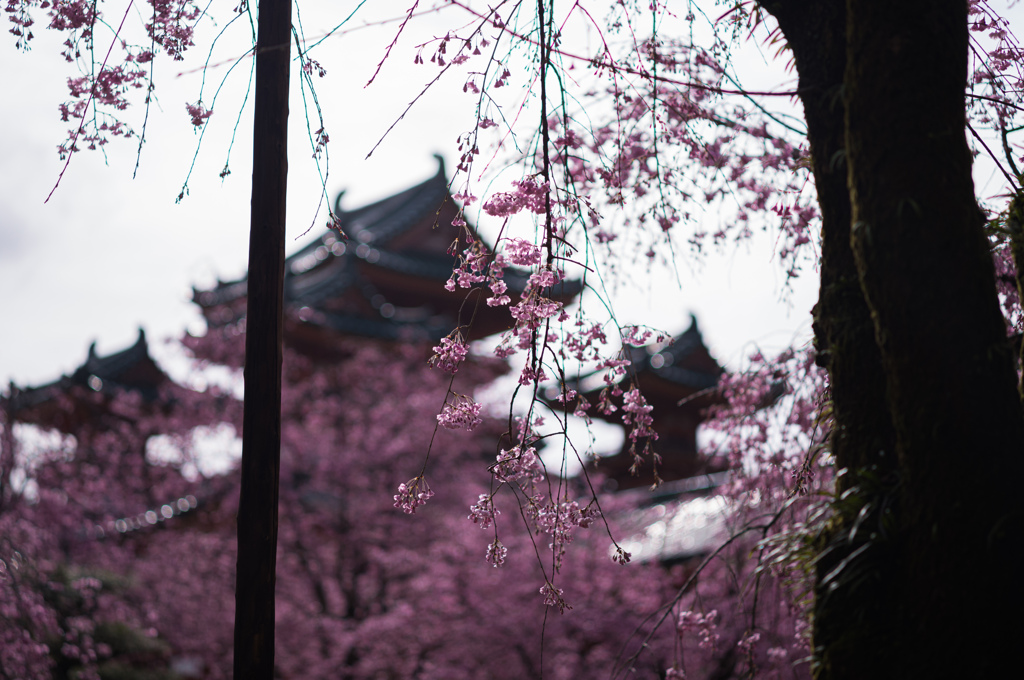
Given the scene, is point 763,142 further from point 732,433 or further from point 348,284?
point 348,284

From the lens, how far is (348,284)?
1816 centimetres

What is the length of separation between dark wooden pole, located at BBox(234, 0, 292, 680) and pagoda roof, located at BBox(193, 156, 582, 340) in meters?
11.9

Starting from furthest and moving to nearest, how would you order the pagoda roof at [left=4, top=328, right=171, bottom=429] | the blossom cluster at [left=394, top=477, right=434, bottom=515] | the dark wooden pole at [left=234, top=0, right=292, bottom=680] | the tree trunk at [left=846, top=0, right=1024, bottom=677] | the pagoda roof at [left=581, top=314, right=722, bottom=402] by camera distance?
the pagoda roof at [left=581, top=314, right=722, bottom=402]
the pagoda roof at [left=4, top=328, right=171, bottom=429]
the dark wooden pole at [left=234, top=0, right=292, bottom=680]
the blossom cluster at [left=394, top=477, right=434, bottom=515]
the tree trunk at [left=846, top=0, right=1024, bottom=677]

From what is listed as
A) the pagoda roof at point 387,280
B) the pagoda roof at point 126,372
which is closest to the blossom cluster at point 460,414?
the pagoda roof at point 387,280

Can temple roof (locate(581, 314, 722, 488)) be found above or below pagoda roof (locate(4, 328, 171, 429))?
below

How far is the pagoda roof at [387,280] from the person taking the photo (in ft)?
57.4

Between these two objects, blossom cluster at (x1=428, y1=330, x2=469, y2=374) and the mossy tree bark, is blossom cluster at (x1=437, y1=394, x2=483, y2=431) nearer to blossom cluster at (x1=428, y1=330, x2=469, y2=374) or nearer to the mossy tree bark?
blossom cluster at (x1=428, y1=330, x2=469, y2=374)

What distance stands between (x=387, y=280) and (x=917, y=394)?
18279 millimetres

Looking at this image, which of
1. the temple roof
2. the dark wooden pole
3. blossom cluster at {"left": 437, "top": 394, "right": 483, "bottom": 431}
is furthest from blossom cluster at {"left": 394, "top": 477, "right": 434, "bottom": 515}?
the temple roof

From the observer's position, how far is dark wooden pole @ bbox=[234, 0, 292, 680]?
2746mm

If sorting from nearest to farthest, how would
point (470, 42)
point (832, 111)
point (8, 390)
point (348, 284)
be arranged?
1. point (832, 111)
2. point (470, 42)
3. point (8, 390)
4. point (348, 284)

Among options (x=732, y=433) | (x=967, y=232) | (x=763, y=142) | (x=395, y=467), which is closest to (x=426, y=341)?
(x=395, y=467)

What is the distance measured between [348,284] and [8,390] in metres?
7.91

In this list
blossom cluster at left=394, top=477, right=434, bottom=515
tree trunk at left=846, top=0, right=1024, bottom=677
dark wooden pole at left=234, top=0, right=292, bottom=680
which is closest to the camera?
tree trunk at left=846, top=0, right=1024, bottom=677
